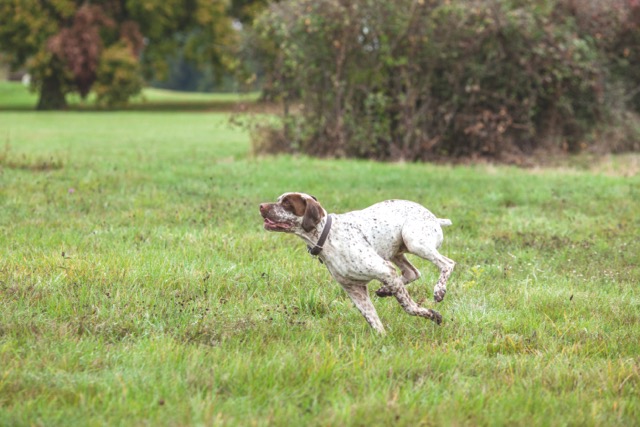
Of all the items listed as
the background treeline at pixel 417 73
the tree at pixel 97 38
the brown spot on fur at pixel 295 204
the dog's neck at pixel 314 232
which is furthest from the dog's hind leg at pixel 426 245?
the tree at pixel 97 38

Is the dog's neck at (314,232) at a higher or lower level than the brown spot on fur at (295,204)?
lower

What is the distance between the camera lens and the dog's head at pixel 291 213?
442cm

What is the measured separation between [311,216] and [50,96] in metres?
43.9

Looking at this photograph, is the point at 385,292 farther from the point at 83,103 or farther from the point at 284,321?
the point at 83,103

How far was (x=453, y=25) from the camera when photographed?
14.3 metres

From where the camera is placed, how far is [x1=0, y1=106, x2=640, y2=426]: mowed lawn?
3.51 meters

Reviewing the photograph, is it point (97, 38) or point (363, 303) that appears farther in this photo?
point (97, 38)

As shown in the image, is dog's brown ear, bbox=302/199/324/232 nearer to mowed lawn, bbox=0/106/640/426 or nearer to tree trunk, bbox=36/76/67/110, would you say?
mowed lawn, bbox=0/106/640/426

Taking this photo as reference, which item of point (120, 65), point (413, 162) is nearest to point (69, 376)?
point (413, 162)

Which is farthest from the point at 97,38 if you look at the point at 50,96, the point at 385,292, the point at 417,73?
the point at 385,292

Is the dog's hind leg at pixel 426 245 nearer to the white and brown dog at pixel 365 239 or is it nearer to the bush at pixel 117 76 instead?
the white and brown dog at pixel 365 239

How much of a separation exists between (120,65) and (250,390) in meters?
41.0

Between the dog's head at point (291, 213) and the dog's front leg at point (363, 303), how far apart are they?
483mm

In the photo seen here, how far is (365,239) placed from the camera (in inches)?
183
